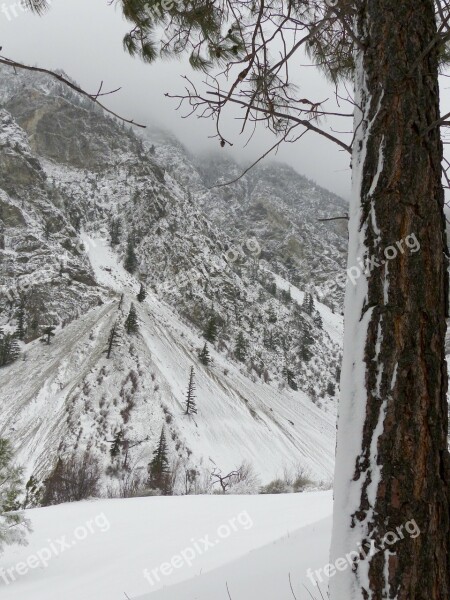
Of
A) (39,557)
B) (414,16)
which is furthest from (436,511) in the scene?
(39,557)

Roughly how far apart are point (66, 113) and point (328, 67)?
72.4 meters

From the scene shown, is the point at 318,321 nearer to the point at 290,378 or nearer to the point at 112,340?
the point at 290,378

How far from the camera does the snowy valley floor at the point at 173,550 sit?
2576mm

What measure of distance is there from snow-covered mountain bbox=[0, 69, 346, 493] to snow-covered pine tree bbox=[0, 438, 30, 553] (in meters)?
13.3

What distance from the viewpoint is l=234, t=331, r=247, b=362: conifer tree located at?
42.4 m

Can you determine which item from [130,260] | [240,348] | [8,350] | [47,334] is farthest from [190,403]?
[130,260]

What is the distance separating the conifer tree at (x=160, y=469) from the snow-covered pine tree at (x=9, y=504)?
12905 mm

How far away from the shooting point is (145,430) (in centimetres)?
2383

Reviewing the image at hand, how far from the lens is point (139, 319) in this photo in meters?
33.2

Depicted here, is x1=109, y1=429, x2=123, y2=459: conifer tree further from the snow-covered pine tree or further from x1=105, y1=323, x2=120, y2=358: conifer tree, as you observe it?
the snow-covered pine tree

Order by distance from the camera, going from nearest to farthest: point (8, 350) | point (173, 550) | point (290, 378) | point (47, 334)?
point (173, 550) → point (8, 350) → point (47, 334) → point (290, 378)

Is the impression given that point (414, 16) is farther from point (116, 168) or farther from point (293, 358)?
point (116, 168)

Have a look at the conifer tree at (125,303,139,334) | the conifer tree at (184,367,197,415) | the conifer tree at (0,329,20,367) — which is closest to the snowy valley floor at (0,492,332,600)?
the conifer tree at (184,367,197,415)

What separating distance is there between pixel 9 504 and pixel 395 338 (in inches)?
323
